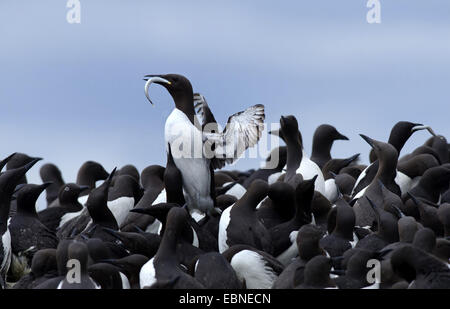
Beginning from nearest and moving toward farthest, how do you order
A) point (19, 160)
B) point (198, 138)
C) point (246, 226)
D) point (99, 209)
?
1. point (246, 226)
2. point (99, 209)
3. point (198, 138)
4. point (19, 160)

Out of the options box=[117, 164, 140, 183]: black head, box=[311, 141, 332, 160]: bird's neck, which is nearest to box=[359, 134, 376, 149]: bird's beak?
box=[311, 141, 332, 160]: bird's neck

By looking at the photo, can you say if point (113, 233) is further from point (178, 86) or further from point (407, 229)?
point (407, 229)

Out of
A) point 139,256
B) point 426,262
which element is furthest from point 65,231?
point 426,262

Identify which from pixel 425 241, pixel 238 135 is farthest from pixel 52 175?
pixel 425 241

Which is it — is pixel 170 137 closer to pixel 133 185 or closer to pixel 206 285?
A: pixel 133 185

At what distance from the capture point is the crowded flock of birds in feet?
40.4

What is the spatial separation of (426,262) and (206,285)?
1998mm

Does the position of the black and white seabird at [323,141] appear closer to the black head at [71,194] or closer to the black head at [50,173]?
the black head at [71,194]

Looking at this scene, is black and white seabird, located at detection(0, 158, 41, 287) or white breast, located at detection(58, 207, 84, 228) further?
white breast, located at detection(58, 207, 84, 228)

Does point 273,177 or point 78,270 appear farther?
point 273,177

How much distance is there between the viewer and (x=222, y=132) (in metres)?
15.8

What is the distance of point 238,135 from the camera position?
51.3 feet

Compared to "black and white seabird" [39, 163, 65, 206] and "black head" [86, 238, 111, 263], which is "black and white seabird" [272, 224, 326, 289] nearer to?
"black head" [86, 238, 111, 263]

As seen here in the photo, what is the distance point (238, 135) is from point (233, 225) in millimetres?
1609
